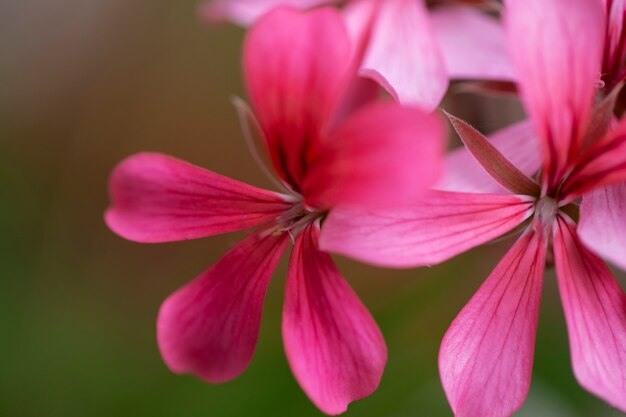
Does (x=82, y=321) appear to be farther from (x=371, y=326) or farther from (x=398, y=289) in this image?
(x=371, y=326)

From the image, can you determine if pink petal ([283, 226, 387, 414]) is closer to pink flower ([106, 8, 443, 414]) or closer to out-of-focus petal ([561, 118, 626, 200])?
pink flower ([106, 8, 443, 414])

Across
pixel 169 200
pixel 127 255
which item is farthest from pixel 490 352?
pixel 127 255

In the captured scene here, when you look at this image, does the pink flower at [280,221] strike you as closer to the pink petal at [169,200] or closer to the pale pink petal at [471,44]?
the pink petal at [169,200]

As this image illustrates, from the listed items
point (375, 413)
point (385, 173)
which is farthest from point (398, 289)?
point (385, 173)

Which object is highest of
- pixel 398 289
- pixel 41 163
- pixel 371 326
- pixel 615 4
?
pixel 615 4

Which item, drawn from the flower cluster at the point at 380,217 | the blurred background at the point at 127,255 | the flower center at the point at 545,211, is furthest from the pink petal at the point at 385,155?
the blurred background at the point at 127,255

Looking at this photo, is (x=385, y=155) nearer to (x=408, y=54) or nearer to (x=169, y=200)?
(x=169, y=200)
